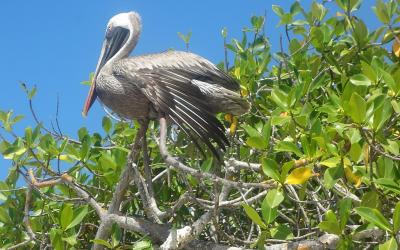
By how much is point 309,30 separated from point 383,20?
0.59 m

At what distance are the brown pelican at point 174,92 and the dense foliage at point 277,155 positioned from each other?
0.76ft

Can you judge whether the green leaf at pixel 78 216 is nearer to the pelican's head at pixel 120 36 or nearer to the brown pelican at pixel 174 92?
the brown pelican at pixel 174 92

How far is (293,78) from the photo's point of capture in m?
4.75

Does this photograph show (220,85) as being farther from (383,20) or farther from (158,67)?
(383,20)

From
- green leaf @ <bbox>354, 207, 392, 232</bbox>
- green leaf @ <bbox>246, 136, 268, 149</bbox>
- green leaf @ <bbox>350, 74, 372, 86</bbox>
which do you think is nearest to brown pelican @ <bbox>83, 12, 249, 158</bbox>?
green leaf @ <bbox>246, 136, 268, 149</bbox>

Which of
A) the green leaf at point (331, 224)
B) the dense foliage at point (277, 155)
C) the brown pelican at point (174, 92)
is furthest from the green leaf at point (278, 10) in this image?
the green leaf at point (331, 224)

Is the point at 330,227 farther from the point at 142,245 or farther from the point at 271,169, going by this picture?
the point at 142,245

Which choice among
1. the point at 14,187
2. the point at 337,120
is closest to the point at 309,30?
the point at 337,120

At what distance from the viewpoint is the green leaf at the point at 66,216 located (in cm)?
397

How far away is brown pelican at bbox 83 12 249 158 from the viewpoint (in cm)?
404

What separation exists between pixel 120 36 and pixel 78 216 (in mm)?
2082

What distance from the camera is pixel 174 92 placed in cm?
424

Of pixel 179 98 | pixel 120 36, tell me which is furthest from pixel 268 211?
pixel 120 36

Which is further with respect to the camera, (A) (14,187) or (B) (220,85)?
(A) (14,187)
